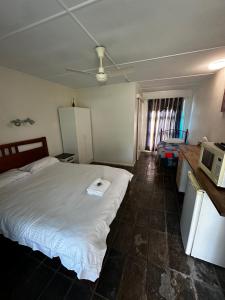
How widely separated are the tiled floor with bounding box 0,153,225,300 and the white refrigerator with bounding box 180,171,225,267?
0.40 feet

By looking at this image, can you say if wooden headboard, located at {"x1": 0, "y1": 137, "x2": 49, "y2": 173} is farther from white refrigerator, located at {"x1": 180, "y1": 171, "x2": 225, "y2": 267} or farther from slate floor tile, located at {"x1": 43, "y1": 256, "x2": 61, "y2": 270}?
white refrigerator, located at {"x1": 180, "y1": 171, "x2": 225, "y2": 267}

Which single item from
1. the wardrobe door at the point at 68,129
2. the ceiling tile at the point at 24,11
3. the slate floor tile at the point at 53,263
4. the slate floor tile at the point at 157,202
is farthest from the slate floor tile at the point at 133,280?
the wardrobe door at the point at 68,129

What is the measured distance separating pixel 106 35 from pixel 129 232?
2.43m

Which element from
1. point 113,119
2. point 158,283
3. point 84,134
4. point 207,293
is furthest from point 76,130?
point 207,293

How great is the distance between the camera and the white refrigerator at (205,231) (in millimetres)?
1209

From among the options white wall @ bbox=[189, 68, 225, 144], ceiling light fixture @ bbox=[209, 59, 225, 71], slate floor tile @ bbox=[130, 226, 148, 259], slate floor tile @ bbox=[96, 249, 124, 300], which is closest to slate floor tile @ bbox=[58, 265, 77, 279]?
slate floor tile @ bbox=[96, 249, 124, 300]

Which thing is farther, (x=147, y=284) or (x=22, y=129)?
(x=22, y=129)

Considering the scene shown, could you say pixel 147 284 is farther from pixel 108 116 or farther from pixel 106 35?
pixel 108 116

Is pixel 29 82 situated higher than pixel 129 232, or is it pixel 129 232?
pixel 29 82

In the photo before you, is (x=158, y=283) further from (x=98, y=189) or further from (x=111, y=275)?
(x=98, y=189)

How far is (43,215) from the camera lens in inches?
49.3

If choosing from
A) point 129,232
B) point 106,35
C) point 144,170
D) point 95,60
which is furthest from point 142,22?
point 144,170

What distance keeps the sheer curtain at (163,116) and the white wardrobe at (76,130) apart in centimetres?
254

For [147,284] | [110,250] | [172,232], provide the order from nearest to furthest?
[147,284] → [110,250] → [172,232]
